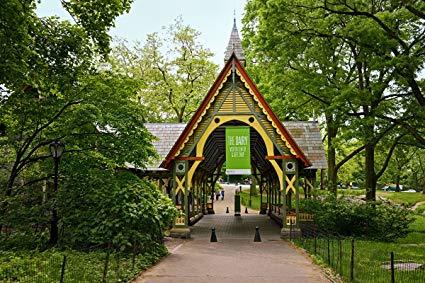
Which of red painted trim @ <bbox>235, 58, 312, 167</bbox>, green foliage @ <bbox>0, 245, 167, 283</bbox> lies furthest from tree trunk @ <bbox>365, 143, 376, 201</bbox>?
green foliage @ <bbox>0, 245, 167, 283</bbox>

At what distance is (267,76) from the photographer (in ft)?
86.3

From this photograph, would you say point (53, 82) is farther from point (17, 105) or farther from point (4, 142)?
point (4, 142)

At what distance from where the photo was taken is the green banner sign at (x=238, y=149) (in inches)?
790

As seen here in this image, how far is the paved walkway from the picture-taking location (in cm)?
1112

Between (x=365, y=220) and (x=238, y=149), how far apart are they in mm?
6110

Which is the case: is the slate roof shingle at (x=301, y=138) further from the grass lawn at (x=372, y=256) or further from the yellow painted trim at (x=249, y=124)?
the grass lawn at (x=372, y=256)

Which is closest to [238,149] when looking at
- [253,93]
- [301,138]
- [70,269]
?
[253,93]

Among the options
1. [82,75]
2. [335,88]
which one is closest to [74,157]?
[82,75]

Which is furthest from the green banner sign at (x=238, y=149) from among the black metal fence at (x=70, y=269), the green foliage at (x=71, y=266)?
the black metal fence at (x=70, y=269)

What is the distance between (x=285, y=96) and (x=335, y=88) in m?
5.41

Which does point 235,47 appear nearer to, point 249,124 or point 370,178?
point 249,124

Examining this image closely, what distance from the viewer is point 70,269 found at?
10.6 meters

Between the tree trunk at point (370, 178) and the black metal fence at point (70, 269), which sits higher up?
the tree trunk at point (370, 178)

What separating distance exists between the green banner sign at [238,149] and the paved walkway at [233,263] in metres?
3.12
